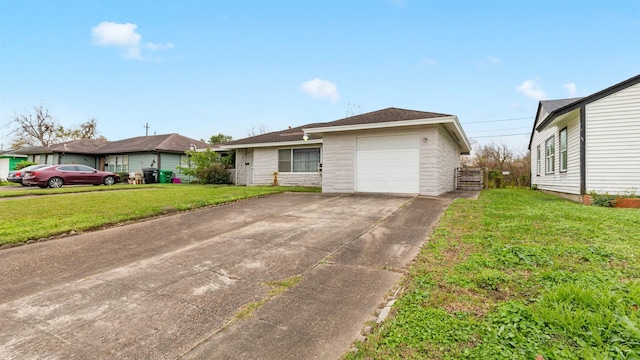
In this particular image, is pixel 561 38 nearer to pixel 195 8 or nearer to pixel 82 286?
pixel 195 8

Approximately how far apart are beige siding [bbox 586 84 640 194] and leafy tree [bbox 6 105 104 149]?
50.3 metres

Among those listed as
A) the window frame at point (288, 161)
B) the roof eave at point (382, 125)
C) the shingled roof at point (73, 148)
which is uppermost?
the shingled roof at point (73, 148)

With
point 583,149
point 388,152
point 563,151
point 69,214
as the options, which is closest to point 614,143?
point 583,149

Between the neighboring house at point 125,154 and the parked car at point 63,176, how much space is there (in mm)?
Result: 4327

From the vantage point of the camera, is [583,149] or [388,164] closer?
[583,149]

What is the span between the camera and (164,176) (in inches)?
813

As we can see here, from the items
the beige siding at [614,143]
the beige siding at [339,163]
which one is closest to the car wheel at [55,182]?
the beige siding at [339,163]

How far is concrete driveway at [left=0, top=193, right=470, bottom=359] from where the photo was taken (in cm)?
212

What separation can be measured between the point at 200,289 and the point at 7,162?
130 feet

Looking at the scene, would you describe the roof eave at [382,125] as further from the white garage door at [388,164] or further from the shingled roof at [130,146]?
the shingled roof at [130,146]

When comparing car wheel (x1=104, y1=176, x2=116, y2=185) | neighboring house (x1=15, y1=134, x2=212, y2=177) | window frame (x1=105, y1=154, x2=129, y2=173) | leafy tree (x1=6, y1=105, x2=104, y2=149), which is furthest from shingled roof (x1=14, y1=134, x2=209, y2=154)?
leafy tree (x1=6, y1=105, x2=104, y2=149)

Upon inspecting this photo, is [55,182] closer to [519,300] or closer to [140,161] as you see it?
[140,161]

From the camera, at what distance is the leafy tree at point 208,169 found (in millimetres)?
16859

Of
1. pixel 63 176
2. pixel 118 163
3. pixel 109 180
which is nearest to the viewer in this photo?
pixel 63 176
